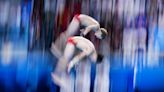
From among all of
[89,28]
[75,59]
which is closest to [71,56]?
[75,59]

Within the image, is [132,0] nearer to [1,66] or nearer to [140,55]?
[140,55]

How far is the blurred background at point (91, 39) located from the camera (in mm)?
1549

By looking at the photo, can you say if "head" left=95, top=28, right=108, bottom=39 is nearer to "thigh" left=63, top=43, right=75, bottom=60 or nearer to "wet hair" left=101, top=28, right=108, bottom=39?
"wet hair" left=101, top=28, right=108, bottom=39

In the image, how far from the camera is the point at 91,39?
5.10ft

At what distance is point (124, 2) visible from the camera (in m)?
1.57

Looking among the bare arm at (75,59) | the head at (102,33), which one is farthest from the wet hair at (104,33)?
the bare arm at (75,59)

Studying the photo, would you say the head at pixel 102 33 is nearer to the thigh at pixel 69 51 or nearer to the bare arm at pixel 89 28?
the bare arm at pixel 89 28

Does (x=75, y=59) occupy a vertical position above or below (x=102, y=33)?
below

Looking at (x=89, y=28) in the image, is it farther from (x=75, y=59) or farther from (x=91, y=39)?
(x=75, y=59)

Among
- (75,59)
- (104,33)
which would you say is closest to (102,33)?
(104,33)

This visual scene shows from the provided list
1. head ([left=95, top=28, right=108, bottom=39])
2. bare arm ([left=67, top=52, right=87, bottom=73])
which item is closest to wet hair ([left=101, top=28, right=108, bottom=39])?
head ([left=95, top=28, right=108, bottom=39])

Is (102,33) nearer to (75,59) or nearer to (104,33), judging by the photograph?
(104,33)

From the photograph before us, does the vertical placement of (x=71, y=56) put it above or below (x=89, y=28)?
below

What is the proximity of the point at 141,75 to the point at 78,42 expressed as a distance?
33 cm
